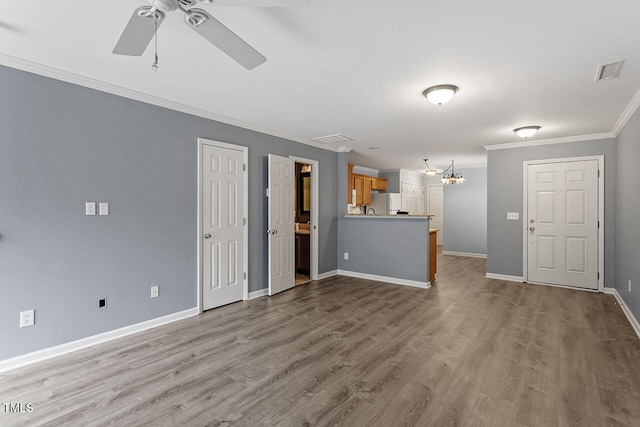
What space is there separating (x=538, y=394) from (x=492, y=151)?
15.2ft

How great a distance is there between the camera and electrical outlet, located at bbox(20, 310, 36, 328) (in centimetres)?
257

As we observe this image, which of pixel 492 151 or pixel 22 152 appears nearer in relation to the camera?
pixel 22 152

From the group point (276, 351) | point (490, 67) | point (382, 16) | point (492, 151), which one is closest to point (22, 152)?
point (276, 351)

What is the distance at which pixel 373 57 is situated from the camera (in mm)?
2471

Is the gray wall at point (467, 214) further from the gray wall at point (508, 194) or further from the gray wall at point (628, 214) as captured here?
the gray wall at point (628, 214)

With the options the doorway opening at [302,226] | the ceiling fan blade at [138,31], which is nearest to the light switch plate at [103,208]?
the ceiling fan blade at [138,31]

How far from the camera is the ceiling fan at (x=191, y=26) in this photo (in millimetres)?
1476

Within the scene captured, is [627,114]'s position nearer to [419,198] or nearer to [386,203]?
[386,203]

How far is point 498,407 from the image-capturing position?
2.04 meters

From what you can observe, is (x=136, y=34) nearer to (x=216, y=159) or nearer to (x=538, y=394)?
(x=216, y=159)

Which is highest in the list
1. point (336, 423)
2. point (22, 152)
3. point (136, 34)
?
point (136, 34)

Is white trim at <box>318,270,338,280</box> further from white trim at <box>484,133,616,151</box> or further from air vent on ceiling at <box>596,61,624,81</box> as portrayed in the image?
air vent on ceiling at <box>596,61,624,81</box>

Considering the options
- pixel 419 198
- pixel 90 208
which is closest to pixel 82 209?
pixel 90 208

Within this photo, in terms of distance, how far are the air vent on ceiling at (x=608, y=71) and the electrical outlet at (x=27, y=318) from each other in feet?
17.0
